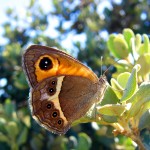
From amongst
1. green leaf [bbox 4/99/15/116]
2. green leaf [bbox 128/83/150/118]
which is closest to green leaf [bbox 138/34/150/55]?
green leaf [bbox 128/83/150/118]

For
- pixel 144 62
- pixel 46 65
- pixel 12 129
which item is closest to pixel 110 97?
pixel 144 62

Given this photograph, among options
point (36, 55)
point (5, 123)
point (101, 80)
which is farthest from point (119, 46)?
point (5, 123)

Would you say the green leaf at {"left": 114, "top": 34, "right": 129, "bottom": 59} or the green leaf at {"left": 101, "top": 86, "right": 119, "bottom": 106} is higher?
the green leaf at {"left": 114, "top": 34, "right": 129, "bottom": 59}

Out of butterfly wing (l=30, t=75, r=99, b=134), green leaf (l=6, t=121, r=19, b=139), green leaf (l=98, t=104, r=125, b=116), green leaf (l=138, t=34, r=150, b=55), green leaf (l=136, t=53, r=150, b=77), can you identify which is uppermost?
green leaf (l=138, t=34, r=150, b=55)

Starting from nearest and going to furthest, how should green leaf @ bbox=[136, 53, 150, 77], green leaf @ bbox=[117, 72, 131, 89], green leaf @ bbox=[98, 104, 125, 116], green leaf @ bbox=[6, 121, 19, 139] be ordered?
green leaf @ bbox=[98, 104, 125, 116] < green leaf @ bbox=[117, 72, 131, 89] < green leaf @ bbox=[136, 53, 150, 77] < green leaf @ bbox=[6, 121, 19, 139]

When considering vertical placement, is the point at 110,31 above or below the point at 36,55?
below

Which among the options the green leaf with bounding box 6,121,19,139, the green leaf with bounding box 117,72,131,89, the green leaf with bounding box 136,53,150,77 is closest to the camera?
the green leaf with bounding box 117,72,131,89

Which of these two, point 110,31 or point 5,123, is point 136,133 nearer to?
point 5,123

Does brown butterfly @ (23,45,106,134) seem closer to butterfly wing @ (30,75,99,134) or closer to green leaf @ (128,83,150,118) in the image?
butterfly wing @ (30,75,99,134)
